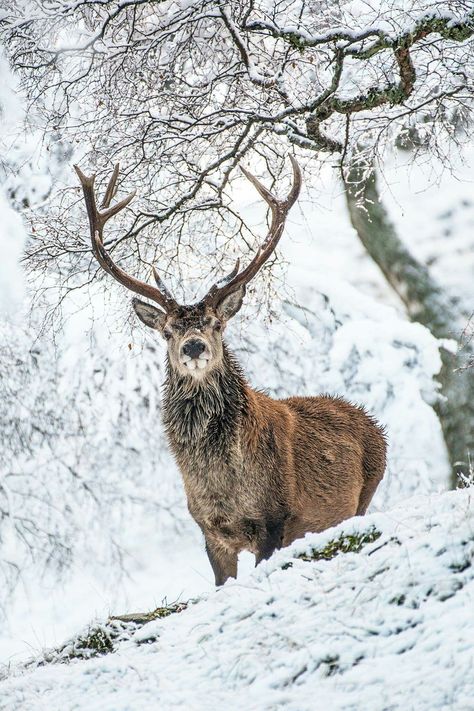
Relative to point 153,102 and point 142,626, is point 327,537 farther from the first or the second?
point 153,102

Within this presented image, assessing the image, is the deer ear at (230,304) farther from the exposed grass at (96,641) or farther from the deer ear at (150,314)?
the exposed grass at (96,641)

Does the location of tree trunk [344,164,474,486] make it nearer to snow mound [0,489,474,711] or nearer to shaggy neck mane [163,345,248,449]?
shaggy neck mane [163,345,248,449]

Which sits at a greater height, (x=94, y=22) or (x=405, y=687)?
(x=94, y=22)

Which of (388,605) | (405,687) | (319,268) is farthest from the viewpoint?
(319,268)

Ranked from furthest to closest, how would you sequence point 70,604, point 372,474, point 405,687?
point 70,604, point 372,474, point 405,687

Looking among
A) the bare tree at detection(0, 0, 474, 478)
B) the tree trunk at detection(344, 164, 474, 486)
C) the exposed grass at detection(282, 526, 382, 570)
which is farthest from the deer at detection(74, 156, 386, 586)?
the tree trunk at detection(344, 164, 474, 486)

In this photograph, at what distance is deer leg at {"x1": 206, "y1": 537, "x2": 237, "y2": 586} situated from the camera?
698 cm

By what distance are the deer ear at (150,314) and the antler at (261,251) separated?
0.36 metres

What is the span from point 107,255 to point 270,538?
8.03ft

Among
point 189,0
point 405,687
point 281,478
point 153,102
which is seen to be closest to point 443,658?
point 405,687

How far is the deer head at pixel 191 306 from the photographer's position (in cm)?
716

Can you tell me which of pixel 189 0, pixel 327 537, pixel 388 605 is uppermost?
pixel 189 0

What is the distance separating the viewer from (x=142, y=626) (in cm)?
509

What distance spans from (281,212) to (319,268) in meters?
7.68
